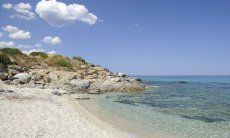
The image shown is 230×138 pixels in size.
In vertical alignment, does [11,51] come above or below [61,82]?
above

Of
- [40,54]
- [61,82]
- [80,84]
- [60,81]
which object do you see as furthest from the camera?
[40,54]

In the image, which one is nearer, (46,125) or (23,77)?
(46,125)

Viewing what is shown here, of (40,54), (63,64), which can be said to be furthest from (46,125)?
(40,54)

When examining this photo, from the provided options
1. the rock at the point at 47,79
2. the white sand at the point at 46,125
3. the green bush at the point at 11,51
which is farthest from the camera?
the green bush at the point at 11,51

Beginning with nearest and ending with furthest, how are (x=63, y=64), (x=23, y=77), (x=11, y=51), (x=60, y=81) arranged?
(x=23, y=77)
(x=60, y=81)
(x=11, y=51)
(x=63, y=64)

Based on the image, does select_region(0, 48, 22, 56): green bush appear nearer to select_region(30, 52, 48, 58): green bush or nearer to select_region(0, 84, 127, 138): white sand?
select_region(30, 52, 48, 58): green bush

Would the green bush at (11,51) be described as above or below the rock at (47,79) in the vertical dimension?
above

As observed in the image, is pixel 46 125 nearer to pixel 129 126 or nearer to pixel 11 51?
pixel 129 126

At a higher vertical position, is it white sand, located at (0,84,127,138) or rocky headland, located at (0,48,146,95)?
rocky headland, located at (0,48,146,95)

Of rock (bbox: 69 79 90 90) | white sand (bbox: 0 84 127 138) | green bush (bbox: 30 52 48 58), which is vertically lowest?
white sand (bbox: 0 84 127 138)

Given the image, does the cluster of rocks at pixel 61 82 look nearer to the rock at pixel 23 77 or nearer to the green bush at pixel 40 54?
the rock at pixel 23 77

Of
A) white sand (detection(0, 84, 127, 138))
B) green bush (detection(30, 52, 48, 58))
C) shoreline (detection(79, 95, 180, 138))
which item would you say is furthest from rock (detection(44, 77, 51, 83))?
white sand (detection(0, 84, 127, 138))

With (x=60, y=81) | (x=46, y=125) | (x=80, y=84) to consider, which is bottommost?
(x=46, y=125)

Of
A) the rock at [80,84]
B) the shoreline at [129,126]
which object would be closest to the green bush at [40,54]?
the rock at [80,84]
